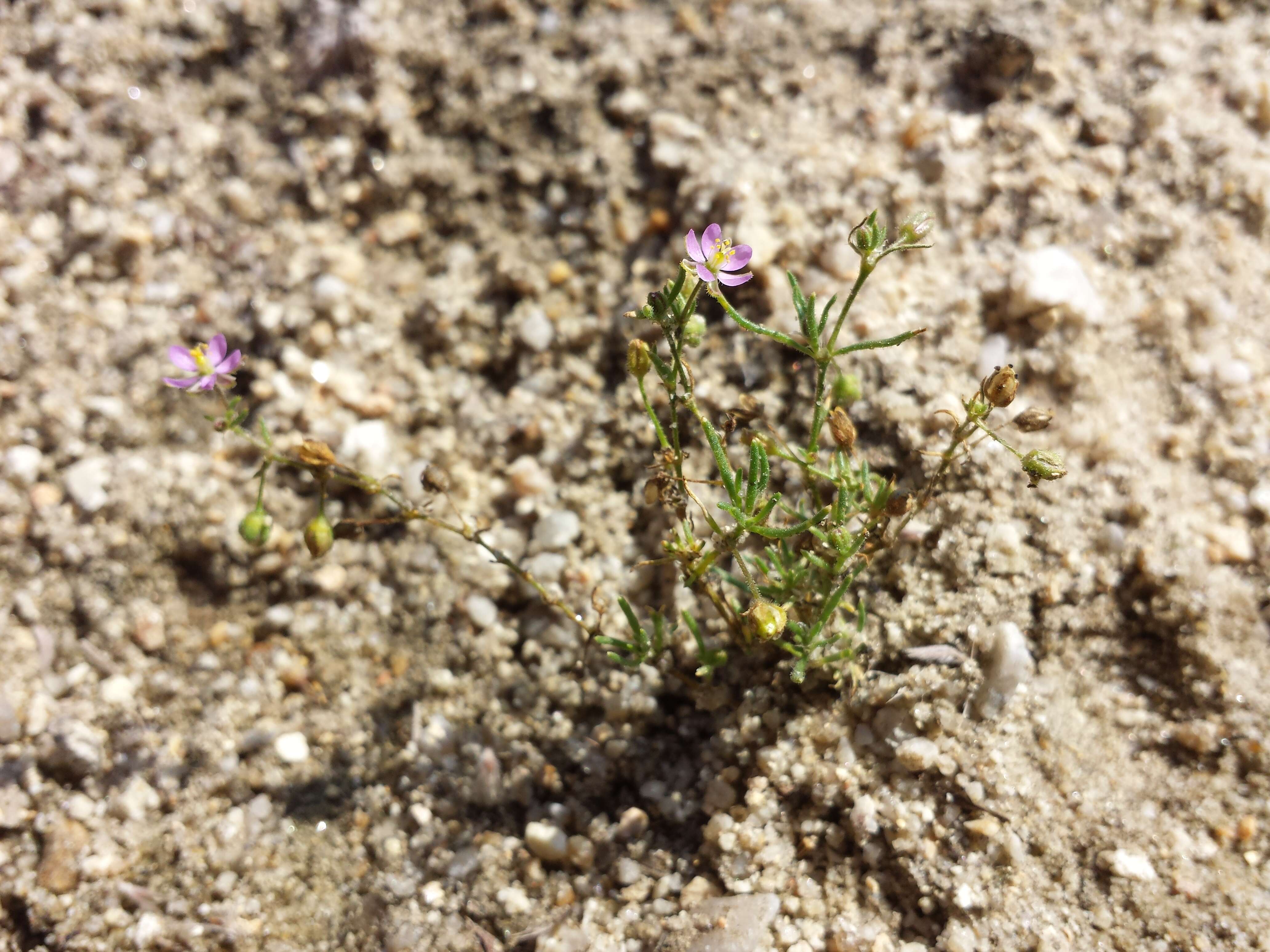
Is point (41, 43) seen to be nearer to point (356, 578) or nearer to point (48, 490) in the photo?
point (48, 490)

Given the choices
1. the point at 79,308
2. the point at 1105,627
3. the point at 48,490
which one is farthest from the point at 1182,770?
the point at 79,308

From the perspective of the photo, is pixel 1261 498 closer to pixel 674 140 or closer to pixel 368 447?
pixel 674 140

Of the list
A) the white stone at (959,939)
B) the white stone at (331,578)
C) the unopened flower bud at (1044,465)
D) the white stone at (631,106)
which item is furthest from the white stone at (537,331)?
the white stone at (959,939)

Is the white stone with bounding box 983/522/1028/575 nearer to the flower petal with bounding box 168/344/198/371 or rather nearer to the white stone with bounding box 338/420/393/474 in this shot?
the white stone with bounding box 338/420/393/474

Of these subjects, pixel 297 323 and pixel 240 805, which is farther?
pixel 297 323

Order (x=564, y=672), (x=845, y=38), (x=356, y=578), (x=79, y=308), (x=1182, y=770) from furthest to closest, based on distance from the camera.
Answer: (x=845, y=38) → (x=79, y=308) → (x=356, y=578) → (x=564, y=672) → (x=1182, y=770)

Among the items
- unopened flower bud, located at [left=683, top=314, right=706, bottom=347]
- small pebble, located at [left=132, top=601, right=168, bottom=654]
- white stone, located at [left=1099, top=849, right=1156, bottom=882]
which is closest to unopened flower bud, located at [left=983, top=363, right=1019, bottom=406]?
unopened flower bud, located at [left=683, top=314, right=706, bottom=347]

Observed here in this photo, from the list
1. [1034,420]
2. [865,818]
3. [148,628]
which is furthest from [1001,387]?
[148,628]
